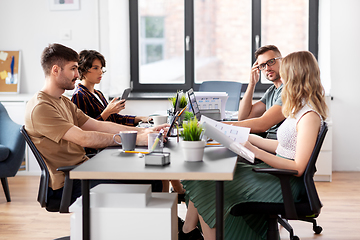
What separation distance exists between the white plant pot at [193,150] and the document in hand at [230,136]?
0.12 meters

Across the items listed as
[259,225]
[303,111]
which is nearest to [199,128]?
[303,111]

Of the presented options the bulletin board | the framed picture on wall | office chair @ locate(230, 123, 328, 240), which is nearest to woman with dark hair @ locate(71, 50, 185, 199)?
office chair @ locate(230, 123, 328, 240)

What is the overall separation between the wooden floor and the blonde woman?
967 mm

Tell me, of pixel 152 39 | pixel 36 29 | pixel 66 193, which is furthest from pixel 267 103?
pixel 36 29

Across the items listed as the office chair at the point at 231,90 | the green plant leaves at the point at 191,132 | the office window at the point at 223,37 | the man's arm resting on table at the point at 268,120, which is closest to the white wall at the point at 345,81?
the office window at the point at 223,37

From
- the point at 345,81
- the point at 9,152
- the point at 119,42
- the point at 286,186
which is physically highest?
the point at 119,42

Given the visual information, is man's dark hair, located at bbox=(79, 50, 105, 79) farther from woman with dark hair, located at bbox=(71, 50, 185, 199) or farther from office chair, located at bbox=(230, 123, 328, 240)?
office chair, located at bbox=(230, 123, 328, 240)

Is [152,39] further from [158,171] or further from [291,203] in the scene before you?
[158,171]

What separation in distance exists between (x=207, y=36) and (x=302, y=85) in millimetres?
3035

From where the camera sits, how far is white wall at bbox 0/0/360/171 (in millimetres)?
4395

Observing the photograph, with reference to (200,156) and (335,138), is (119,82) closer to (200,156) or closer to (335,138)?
(335,138)

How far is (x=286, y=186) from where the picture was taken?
1.87m

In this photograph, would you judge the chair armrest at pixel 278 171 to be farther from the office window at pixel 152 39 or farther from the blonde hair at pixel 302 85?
the office window at pixel 152 39

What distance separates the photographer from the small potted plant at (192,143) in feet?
5.59
